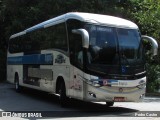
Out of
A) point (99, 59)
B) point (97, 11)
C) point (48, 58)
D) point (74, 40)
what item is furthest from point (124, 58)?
point (97, 11)

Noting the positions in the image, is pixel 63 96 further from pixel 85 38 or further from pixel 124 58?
pixel 85 38

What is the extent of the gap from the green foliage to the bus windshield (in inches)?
459

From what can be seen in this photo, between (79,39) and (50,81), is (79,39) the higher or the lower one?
the higher one

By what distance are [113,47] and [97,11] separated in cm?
1410

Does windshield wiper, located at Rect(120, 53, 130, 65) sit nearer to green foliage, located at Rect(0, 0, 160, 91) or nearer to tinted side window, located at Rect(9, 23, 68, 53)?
tinted side window, located at Rect(9, 23, 68, 53)

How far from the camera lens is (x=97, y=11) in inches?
1089

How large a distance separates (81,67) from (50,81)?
3.50 metres

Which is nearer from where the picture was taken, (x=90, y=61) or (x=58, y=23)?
(x=90, y=61)

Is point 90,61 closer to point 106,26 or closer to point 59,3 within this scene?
point 106,26

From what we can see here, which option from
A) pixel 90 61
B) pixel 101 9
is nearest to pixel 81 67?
pixel 90 61

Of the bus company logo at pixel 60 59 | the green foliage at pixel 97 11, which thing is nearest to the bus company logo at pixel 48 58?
the bus company logo at pixel 60 59

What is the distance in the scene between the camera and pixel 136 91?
14.0 metres

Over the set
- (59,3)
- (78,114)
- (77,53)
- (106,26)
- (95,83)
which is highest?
(59,3)

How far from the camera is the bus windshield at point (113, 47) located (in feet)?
44.9
